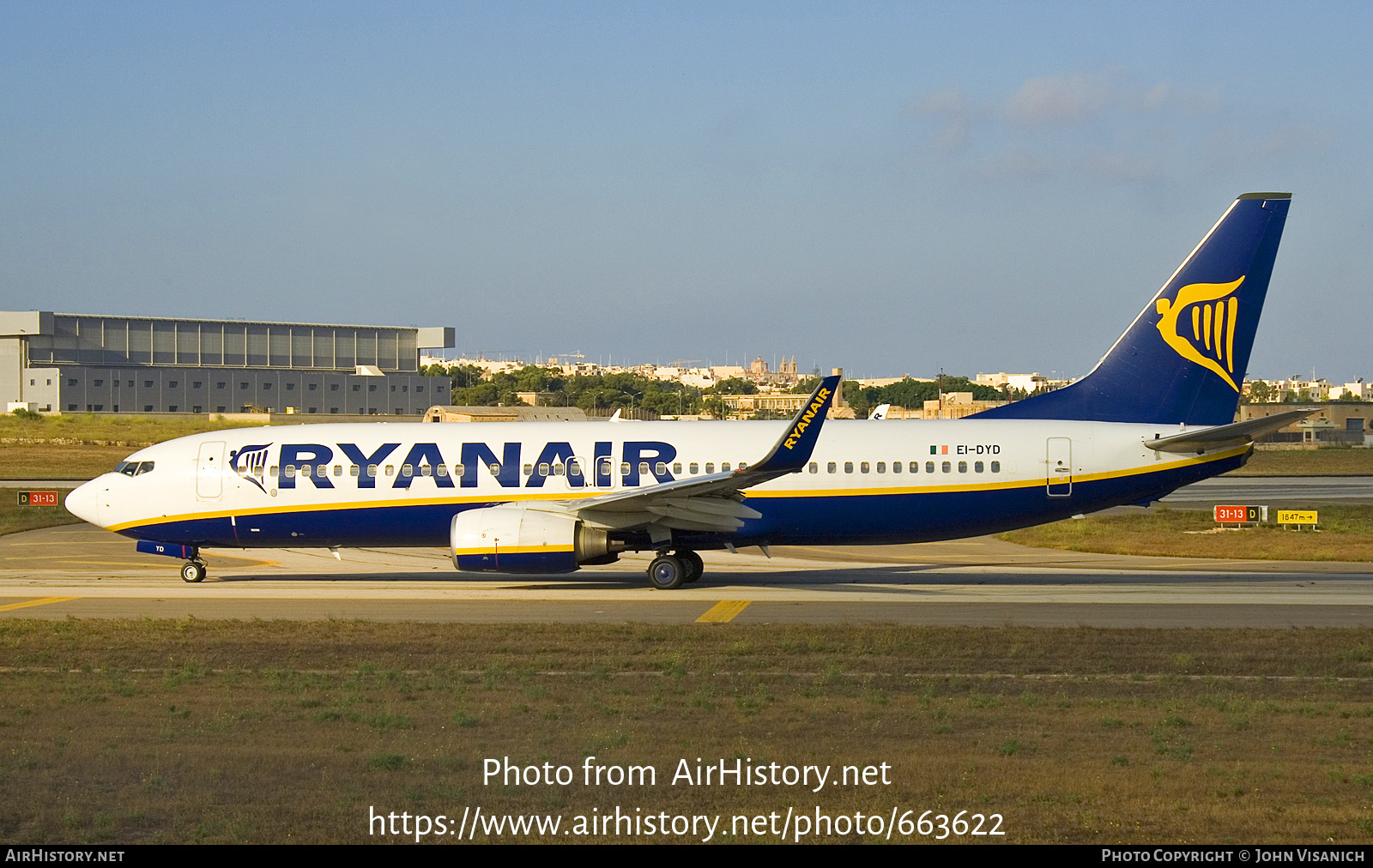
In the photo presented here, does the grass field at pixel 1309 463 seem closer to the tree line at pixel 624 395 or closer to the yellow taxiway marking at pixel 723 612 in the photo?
the tree line at pixel 624 395

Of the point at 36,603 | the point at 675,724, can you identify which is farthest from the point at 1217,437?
the point at 36,603

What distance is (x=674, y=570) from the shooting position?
2661cm

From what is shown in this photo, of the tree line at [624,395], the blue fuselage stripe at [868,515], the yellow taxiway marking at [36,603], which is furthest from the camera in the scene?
the tree line at [624,395]

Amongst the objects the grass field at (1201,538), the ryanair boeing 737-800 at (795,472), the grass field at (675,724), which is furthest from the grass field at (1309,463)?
the grass field at (675,724)

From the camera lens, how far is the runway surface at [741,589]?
22.1 meters

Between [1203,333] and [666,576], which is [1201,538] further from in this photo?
[666,576]

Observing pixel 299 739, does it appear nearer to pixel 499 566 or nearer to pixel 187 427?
pixel 499 566

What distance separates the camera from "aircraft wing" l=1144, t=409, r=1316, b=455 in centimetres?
2445

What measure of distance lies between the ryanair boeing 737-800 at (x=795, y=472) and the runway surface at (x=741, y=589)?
1297mm

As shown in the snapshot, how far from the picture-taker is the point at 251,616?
22062 mm

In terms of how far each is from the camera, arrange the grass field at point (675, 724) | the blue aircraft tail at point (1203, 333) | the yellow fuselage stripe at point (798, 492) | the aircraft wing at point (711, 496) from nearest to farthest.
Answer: the grass field at point (675, 724) < the aircraft wing at point (711, 496) < the yellow fuselage stripe at point (798, 492) < the blue aircraft tail at point (1203, 333)

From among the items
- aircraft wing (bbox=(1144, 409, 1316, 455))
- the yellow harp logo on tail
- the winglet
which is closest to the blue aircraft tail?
the yellow harp logo on tail

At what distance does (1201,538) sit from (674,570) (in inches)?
740

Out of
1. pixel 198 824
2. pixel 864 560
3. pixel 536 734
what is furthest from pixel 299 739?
pixel 864 560
